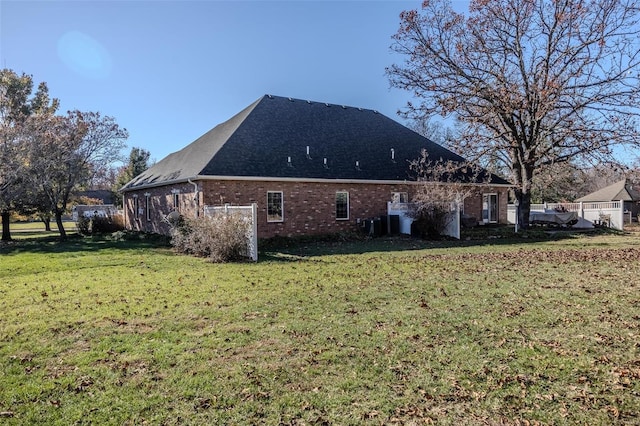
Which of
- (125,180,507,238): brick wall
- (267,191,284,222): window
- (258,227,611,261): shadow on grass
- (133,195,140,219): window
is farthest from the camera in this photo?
(133,195,140,219): window

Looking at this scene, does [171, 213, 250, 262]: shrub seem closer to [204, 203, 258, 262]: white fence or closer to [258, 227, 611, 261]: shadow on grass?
[204, 203, 258, 262]: white fence

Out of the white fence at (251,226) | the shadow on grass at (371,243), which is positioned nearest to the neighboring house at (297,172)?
the shadow on grass at (371,243)

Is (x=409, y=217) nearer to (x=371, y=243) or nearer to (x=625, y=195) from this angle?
(x=371, y=243)

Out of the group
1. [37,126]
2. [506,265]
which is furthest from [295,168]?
[37,126]

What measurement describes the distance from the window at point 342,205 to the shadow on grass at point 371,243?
51.4 inches

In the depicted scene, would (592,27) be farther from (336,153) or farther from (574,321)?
(574,321)

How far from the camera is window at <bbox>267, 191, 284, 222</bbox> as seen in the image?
53.8 feet

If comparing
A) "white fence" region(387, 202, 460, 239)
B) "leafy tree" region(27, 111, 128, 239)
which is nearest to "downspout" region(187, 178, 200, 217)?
"leafy tree" region(27, 111, 128, 239)

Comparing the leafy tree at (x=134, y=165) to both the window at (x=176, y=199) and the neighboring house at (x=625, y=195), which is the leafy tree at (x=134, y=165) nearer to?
the window at (x=176, y=199)

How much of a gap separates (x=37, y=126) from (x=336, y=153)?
46.9 feet

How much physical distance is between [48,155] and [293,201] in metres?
11.9

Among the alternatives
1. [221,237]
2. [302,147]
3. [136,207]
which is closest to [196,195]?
[221,237]

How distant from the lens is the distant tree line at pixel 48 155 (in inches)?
688

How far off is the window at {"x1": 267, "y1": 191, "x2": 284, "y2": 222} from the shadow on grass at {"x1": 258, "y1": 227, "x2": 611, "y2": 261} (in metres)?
1.10
